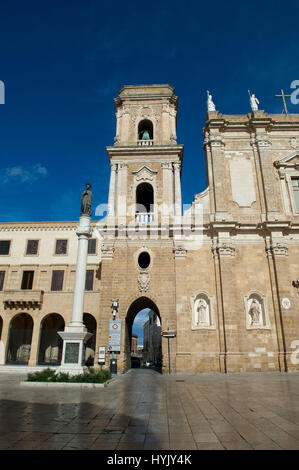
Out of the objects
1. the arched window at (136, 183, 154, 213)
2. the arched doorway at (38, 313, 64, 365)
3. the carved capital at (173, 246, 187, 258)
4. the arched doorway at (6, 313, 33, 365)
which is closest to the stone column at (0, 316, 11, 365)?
the arched doorway at (6, 313, 33, 365)

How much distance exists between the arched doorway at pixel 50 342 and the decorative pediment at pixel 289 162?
2473 centimetres

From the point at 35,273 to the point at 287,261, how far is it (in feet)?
72.0

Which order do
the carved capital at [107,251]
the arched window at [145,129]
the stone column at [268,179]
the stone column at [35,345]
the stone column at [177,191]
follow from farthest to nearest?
1. the arched window at [145,129]
2. the stone column at [35,345]
3. the stone column at [177,191]
4. the stone column at [268,179]
5. the carved capital at [107,251]

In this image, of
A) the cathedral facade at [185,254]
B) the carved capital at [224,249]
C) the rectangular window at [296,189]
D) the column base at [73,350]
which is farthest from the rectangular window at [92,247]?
the rectangular window at [296,189]

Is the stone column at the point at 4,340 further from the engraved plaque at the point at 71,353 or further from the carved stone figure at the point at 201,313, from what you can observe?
the carved stone figure at the point at 201,313

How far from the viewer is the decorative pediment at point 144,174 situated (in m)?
25.0

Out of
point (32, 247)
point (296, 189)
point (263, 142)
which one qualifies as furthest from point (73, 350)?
point (263, 142)

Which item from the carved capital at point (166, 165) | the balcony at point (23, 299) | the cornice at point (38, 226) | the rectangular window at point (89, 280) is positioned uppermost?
the carved capital at point (166, 165)

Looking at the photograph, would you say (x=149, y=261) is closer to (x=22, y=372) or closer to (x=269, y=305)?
(x=269, y=305)

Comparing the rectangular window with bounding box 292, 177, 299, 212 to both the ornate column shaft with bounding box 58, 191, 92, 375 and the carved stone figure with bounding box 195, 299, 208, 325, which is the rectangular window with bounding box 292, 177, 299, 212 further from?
the ornate column shaft with bounding box 58, 191, 92, 375

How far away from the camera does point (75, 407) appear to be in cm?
816

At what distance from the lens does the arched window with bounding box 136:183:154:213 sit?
25.5 m

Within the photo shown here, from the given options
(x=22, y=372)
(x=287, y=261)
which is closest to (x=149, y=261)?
(x=287, y=261)

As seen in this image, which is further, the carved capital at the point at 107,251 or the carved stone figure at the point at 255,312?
the carved capital at the point at 107,251
